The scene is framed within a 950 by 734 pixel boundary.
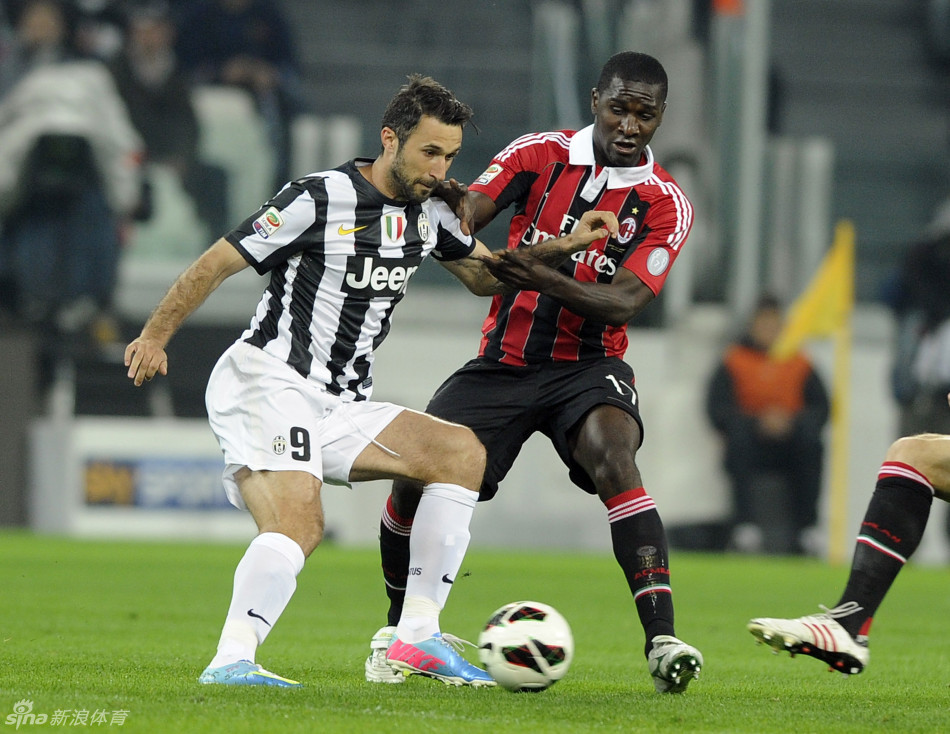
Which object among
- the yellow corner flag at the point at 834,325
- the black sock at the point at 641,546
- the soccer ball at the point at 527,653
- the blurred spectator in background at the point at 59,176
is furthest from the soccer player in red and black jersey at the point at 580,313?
the blurred spectator in background at the point at 59,176

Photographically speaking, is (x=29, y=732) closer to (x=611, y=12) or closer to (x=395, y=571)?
(x=395, y=571)

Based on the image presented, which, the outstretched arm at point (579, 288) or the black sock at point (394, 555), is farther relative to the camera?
the black sock at point (394, 555)

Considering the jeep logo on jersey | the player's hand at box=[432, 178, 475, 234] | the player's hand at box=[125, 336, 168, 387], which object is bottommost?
the player's hand at box=[125, 336, 168, 387]

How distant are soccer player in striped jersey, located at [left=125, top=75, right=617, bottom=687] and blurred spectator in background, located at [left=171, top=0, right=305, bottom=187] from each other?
10954 millimetres

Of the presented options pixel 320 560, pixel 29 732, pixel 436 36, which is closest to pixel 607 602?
pixel 320 560

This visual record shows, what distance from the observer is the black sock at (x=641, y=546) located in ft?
16.1

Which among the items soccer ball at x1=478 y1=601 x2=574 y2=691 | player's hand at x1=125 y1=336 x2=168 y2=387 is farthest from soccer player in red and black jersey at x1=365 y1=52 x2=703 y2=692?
player's hand at x1=125 y1=336 x2=168 y2=387

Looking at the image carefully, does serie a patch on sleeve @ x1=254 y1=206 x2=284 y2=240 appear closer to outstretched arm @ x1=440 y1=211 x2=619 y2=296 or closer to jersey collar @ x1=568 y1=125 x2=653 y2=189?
outstretched arm @ x1=440 y1=211 x2=619 y2=296

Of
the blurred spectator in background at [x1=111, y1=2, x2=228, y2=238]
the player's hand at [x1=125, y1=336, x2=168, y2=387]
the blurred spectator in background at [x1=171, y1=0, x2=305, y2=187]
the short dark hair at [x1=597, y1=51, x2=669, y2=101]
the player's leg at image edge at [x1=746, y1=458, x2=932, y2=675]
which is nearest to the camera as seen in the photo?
the player's hand at [x1=125, y1=336, x2=168, y2=387]

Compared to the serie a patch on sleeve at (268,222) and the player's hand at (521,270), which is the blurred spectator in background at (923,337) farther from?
the serie a patch on sleeve at (268,222)

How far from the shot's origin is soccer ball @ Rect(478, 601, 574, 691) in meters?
4.54

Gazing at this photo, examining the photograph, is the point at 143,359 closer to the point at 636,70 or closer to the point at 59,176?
the point at 636,70

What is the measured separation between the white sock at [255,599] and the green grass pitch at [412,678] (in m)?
0.13

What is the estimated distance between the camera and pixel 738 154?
15375 mm
